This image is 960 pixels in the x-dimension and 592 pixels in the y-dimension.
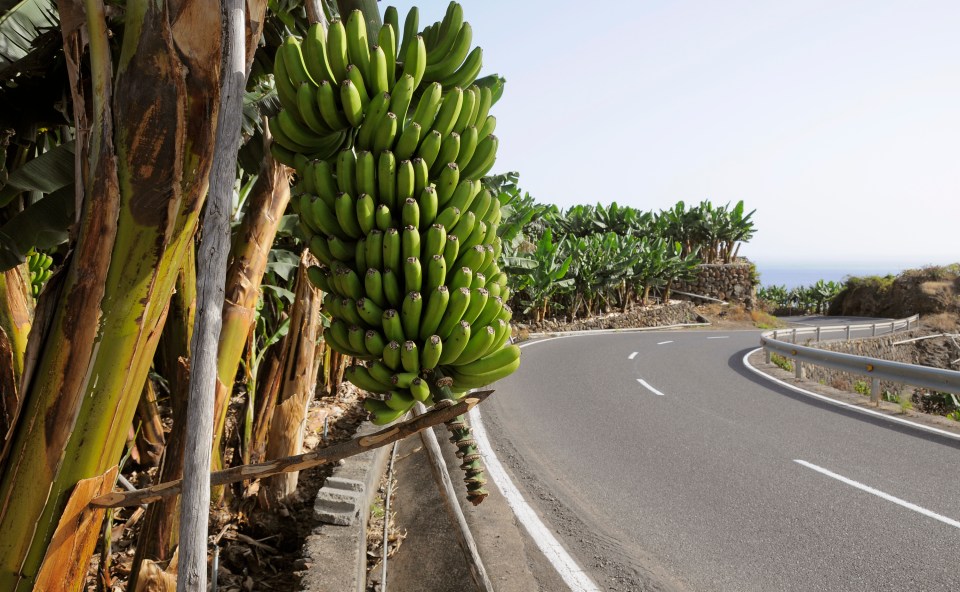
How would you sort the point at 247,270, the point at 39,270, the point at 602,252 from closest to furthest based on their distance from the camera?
the point at 247,270 < the point at 39,270 < the point at 602,252

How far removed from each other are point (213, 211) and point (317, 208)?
17.6 inches

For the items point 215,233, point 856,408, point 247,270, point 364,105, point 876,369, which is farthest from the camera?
point 876,369

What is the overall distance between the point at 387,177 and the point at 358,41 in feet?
1.31

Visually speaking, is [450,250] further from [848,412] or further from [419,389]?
[848,412]

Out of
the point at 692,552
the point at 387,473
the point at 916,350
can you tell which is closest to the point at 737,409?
the point at 692,552

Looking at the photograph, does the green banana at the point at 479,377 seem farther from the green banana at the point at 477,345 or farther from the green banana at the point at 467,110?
the green banana at the point at 467,110

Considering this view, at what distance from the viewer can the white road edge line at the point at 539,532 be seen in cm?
389

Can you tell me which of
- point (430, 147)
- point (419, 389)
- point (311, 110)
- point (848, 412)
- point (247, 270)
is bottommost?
point (848, 412)

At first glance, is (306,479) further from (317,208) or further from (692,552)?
(317,208)

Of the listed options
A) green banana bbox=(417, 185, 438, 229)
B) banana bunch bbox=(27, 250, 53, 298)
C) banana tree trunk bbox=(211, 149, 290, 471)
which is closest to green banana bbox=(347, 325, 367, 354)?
green banana bbox=(417, 185, 438, 229)

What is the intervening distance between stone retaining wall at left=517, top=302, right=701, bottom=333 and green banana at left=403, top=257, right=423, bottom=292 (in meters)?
21.5

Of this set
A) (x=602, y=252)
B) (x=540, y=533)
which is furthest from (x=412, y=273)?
(x=602, y=252)

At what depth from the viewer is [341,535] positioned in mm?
3402

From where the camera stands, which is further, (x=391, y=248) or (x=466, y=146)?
(x=466, y=146)
